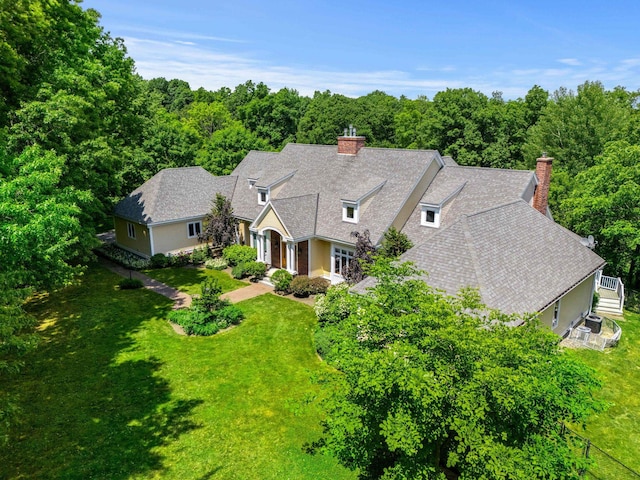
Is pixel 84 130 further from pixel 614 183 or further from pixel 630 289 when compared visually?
pixel 630 289

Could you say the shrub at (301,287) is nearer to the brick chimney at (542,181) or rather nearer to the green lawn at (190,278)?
the green lawn at (190,278)

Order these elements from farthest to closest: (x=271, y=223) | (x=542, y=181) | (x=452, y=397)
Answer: (x=271, y=223) < (x=542, y=181) < (x=452, y=397)

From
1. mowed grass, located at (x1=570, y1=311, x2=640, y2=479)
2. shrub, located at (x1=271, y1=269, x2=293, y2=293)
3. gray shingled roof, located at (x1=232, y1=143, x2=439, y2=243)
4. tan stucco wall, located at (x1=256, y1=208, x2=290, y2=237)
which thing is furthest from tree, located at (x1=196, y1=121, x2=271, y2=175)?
mowed grass, located at (x1=570, y1=311, x2=640, y2=479)

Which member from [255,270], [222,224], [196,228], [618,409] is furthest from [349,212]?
[618,409]

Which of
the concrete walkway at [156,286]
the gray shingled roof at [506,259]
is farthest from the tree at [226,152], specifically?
the gray shingled roof at [506,259]

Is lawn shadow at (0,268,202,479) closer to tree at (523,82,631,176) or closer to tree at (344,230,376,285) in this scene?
tree at (344,230,376,285)

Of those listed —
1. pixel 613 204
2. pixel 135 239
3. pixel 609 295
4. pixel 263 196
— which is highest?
pixel 263 196

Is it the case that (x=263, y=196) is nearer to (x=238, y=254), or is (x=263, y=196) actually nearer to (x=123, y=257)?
(x=238, y=254)
